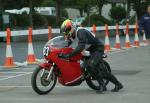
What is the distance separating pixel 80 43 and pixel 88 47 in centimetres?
42

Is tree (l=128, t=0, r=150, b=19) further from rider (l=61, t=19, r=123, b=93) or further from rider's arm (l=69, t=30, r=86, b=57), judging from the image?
rider's arm (l=69, t=30, r=86, b=57)

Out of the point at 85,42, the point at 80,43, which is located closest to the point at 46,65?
the point at 80,43

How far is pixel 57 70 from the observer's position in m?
11.8

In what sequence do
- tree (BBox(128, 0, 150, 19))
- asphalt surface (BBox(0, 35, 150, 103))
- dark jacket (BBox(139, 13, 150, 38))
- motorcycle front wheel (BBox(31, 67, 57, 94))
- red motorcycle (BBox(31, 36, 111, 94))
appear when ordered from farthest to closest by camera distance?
tree (BBox(128, 0, 150, 19)), dark jacket (BBox(139, 13, 150, 38)), red motorcycle (BBox(31, 36, 111, 94)), motorcycle front wheel (BBox(31, 67, 57, 94)), asphalt surface (BBox(0, 35, 150, 103))

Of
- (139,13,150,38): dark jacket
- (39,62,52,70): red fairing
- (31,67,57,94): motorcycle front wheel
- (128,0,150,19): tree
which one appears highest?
(139,13,150,38): dark jacket

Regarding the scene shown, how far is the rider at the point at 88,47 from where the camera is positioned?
38.3 ft

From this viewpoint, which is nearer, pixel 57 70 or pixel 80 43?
pixel 80 43

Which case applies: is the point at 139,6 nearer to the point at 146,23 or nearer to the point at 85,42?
the point at 146,23

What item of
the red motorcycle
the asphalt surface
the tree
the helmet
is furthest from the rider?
the tree

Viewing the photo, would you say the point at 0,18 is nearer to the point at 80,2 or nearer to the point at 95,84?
the point at 80,2

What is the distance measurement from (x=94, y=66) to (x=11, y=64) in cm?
719

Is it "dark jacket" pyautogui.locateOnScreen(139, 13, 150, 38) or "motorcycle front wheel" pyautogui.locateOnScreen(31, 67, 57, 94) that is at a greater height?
"dark jacket" pyautogui.locateOnScreen(139, 13, 150, 38)

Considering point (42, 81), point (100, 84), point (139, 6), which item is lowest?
point (139, 6)

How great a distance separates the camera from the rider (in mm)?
11664
